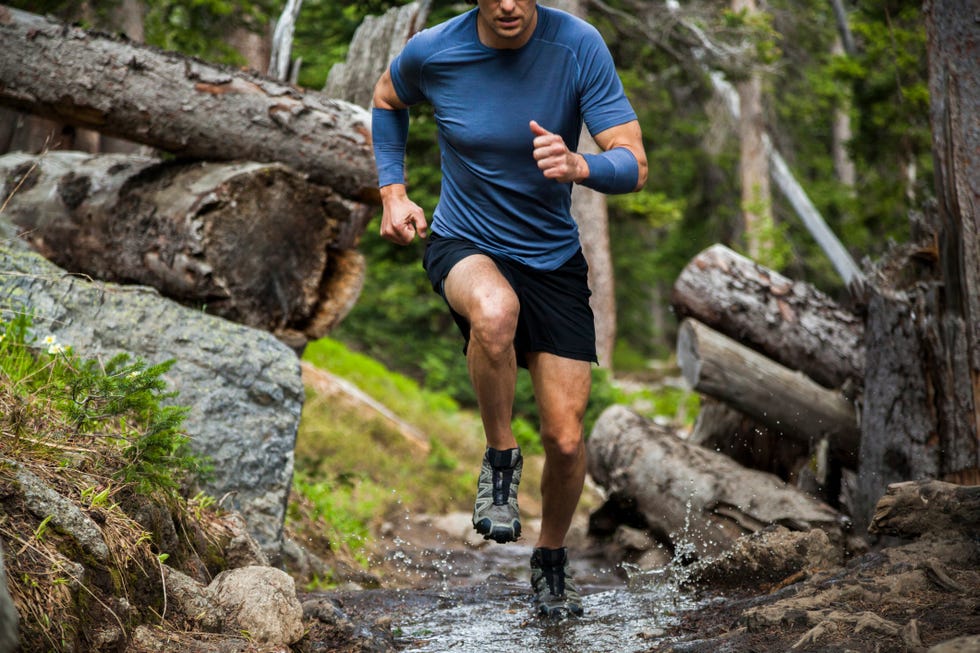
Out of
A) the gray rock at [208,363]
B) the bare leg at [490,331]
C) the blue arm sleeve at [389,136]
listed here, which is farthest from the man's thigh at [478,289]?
the gray rock at [208,363]

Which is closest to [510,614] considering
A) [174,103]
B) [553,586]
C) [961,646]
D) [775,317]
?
[553,586]

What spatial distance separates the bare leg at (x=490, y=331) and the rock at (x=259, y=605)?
1076 millimetres

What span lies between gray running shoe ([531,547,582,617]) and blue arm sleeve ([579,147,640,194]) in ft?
5.88

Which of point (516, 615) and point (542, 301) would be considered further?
point (516, 615)

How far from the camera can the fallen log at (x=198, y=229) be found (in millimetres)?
6035

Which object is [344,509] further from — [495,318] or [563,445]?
[495,318]

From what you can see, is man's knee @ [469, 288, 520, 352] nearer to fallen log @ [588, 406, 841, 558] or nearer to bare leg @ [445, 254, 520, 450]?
bare leg @ [445, 254, 520, 450]

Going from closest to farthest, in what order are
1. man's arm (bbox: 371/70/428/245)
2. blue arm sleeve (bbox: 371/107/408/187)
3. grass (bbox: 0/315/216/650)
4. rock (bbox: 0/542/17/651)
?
1. rock (bbox: 0/542/17/651)
2. grass (bbox: 0/315/216/650)
3. man's arm (bbox: 371/70/428/245)
4. blue arm sleeve (bbox: 371/107/408/187)

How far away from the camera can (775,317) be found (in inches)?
274

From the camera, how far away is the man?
392cm

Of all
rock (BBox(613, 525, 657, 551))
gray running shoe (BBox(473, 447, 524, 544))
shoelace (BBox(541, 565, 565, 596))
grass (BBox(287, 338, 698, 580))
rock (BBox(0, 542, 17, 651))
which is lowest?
grass (BBox(287, 338, 698, 580))

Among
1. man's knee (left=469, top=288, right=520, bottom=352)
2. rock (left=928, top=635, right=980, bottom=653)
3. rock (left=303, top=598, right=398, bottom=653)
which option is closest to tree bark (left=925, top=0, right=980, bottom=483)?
man's knee (left=469, top=288, right=520, bottom=352)

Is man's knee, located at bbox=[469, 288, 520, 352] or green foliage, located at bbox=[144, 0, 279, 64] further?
green foliage, located at bbox=[144, 0, 279, 64]

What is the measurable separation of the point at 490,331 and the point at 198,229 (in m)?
2.89
